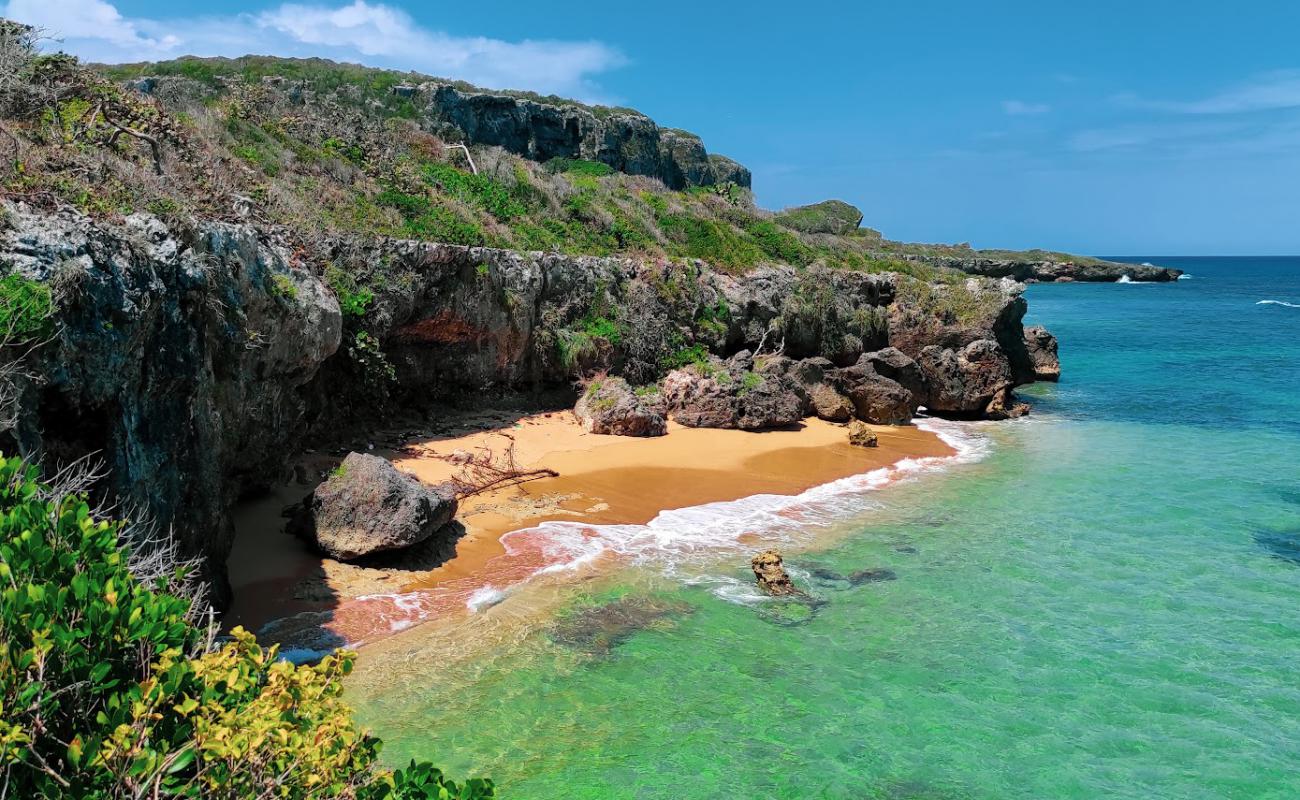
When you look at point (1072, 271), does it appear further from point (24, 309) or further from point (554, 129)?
point (24, 309)

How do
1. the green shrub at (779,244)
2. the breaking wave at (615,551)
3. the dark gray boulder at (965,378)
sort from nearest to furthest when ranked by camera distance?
the breaking wave at (615,551), the dark gray boulder at (965,378), the green shrub at (779,244)

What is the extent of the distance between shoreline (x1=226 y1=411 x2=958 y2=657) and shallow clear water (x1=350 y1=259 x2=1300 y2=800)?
102cm

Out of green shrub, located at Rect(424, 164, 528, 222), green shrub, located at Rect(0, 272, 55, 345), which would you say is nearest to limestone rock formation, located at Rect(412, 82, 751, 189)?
green shrub, located at Rect(424, 164, 528, 222)

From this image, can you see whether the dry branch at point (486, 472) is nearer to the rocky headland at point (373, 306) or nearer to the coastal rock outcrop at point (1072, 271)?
the rocky headland at point (373, 306)

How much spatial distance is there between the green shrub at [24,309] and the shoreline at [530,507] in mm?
3639

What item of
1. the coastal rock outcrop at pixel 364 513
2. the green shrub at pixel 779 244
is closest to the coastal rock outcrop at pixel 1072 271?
the green shrub at pixel 779 244

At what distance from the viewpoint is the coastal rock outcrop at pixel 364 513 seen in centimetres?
980

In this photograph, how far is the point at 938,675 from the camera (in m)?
8.33

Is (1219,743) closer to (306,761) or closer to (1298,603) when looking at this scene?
(1298,603)

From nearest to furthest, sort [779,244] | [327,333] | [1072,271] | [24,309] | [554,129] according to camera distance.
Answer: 1. [24,309]
2. [327,333]
3. [779,244]
4. [554,129]
5. [1072,271]

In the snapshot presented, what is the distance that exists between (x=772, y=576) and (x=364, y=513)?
16.6 feet

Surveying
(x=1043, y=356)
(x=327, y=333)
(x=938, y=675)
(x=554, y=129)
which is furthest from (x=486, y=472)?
(x=554, y=129)

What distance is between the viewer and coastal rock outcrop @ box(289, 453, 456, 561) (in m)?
9.80

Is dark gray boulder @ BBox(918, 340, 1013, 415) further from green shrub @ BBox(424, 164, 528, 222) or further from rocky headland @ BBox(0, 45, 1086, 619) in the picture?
green shrub @ BBox(424, 164, 528, 222)
